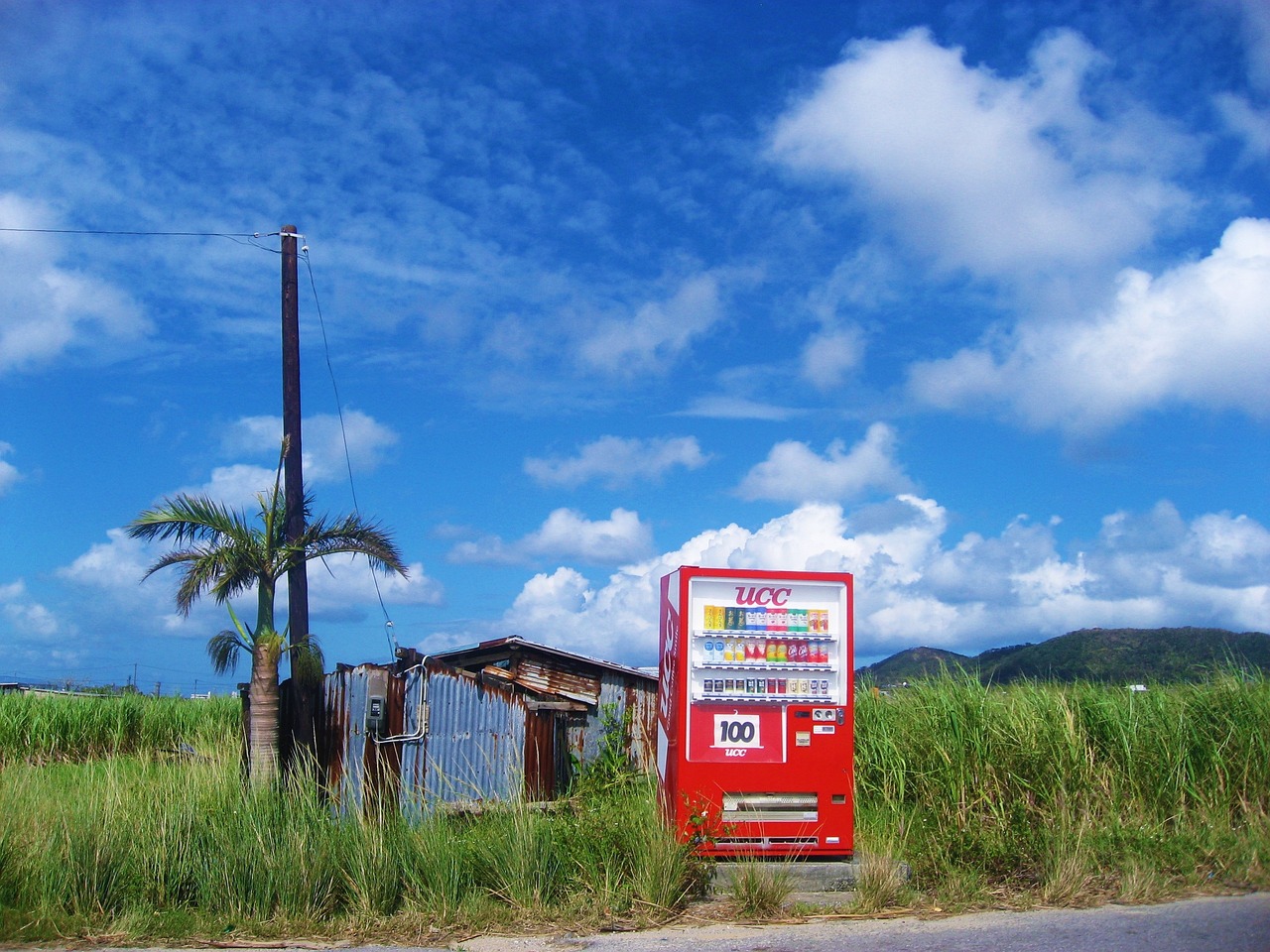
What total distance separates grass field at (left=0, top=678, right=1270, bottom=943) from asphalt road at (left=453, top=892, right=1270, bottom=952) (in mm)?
301

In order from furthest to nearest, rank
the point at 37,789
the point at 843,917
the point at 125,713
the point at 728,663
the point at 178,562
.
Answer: the point at 125,713 < the point at 178,562 < the point at 37,789 < the point at 728,663 < the point at 843,917

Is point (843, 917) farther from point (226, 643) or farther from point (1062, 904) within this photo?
point (226, 643)

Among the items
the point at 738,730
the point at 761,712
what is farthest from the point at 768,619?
the point at 738,730

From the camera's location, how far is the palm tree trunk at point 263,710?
11.5 meters

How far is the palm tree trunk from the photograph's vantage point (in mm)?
11547

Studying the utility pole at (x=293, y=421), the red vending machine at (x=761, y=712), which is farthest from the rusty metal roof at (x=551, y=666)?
the red vending machine at (x=761, y=712)

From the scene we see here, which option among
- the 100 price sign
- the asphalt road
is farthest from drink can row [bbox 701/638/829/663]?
the asphalt road

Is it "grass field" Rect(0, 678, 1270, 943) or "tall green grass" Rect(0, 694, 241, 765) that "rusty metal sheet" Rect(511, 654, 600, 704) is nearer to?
"grass field" Rect(0, 678, 1270, 943)

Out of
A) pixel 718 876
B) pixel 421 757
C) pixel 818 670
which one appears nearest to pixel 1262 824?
pixel 818 670

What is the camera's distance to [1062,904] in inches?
305

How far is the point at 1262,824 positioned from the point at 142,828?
9.41 meters

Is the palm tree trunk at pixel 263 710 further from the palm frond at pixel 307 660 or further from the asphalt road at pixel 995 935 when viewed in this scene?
the asphalt road at pixel 995 935

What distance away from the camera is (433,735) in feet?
39.3

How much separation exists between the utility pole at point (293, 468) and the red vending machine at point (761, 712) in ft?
18.7
